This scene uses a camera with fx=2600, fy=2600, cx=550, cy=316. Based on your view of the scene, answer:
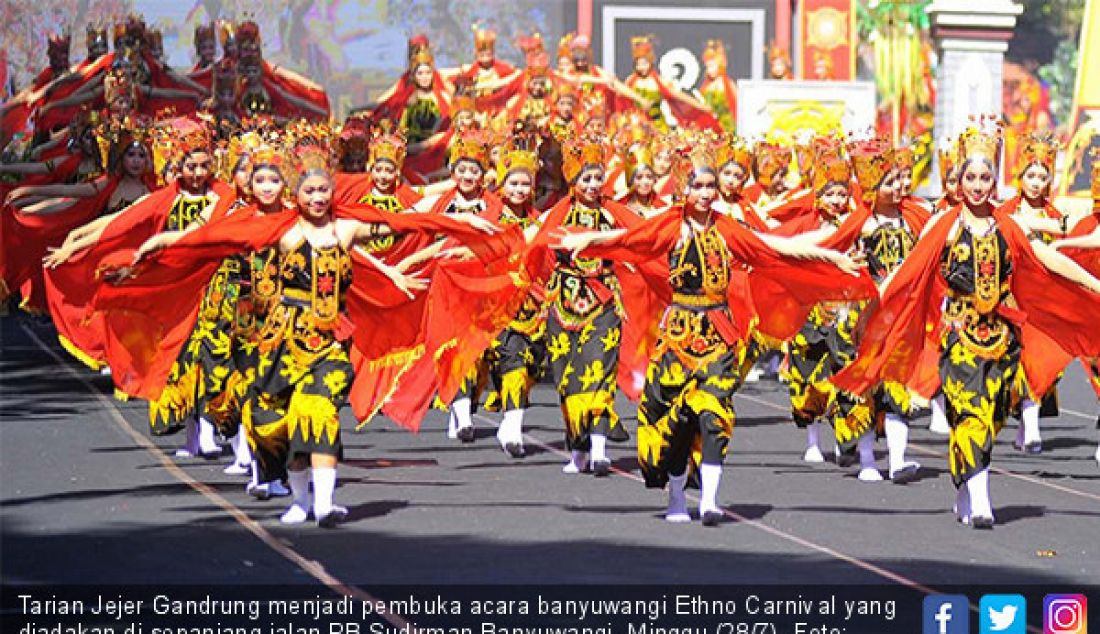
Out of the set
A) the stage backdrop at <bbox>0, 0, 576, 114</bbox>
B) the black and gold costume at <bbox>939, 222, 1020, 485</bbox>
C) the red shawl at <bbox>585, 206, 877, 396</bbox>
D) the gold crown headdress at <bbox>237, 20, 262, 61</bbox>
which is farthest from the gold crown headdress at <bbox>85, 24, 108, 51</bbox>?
the black and gold costume at <bbox>939, 222, 1020, 485</bbox>

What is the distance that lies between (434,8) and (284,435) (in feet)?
69.0

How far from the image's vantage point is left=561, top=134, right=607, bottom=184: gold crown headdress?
16.0 m

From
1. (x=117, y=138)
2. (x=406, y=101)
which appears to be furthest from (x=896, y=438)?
(x=406, y=101)

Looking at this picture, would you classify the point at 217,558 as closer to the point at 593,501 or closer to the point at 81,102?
the point at 593,501

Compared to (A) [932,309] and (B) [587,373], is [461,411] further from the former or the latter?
(A) [932,309]

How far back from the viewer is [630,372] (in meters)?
16.0

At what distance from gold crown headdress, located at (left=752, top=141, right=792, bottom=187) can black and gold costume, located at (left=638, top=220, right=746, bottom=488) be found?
961 centimetres

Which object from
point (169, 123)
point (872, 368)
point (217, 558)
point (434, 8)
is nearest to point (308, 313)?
point (217, 558)

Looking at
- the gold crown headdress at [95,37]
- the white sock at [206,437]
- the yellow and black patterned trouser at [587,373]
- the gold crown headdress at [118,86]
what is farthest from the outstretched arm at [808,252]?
the gold crown headdress at [95,37]

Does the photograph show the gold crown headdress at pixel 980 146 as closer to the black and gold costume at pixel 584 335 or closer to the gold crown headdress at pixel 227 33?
the black and gold costume at pixel 584 335

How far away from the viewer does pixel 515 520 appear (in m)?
13.2

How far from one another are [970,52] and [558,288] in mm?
21230

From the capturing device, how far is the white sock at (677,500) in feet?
43.7

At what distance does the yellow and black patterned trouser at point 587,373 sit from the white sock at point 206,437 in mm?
2169
